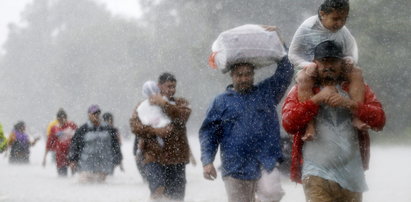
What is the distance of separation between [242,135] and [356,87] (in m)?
1.40

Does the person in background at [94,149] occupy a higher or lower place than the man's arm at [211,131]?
higher

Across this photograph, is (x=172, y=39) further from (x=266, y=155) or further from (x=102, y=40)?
(x=266, y=155)

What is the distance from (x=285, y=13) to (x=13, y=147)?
15617mm

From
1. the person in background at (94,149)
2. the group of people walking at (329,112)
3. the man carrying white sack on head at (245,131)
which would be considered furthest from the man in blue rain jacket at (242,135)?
the person in background at (94,149)

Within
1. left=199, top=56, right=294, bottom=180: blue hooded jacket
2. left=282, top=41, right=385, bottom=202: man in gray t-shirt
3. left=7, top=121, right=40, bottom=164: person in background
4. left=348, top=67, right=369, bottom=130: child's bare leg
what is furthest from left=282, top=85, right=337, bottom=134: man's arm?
left=7, top=121, right=40, bottom=164: person in background

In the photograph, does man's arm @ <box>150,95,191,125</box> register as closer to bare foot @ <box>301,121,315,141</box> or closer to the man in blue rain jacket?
the man in blue rain jacket

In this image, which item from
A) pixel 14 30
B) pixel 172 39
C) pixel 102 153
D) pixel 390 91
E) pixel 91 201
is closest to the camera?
pixel 91 201

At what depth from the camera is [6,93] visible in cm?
10800

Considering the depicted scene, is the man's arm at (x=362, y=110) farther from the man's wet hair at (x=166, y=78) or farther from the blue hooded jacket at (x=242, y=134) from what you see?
the man's wet hair at (x=166, y=78)

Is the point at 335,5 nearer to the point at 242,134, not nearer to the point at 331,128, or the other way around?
the point at 331,128

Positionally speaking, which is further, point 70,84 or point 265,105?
point 70,84

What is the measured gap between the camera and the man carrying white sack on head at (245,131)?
18.6 ft

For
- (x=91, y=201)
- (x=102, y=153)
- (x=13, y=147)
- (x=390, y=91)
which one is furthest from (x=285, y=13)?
(x=91, y=201)

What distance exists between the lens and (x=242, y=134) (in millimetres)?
5699
